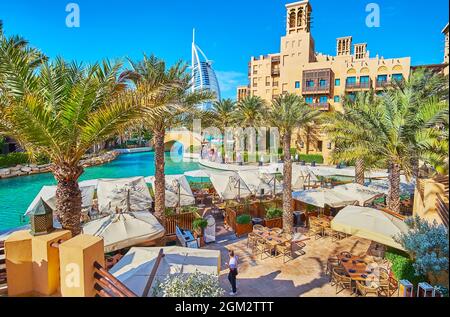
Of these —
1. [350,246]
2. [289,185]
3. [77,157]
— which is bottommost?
[350,246]

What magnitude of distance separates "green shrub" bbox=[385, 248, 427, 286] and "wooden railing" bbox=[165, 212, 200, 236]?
26.1 ft

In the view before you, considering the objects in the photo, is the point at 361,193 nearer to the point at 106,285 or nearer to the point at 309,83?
the point at 106,285

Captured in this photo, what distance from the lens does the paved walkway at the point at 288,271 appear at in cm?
866

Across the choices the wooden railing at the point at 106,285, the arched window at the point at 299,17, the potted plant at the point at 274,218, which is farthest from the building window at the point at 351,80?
the wooden railing at the point at 106,285

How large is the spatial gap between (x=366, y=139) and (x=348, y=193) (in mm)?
3028

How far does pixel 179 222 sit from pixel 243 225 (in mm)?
2972

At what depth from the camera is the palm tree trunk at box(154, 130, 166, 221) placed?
13.0m

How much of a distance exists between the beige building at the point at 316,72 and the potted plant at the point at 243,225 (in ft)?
99.8

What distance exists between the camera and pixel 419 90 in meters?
12.5

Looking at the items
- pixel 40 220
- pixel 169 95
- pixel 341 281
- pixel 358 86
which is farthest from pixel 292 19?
pixel 40 220

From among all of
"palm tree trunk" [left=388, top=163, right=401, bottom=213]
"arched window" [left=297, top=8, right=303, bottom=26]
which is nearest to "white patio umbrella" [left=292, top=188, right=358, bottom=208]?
"palm tree trunk" [left=388, top=163, right=401, bottom=213]

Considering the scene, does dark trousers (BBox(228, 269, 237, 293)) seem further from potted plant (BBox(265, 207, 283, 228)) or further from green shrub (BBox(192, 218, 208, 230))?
potted plant (BBox(265, 207, 283, 228))
